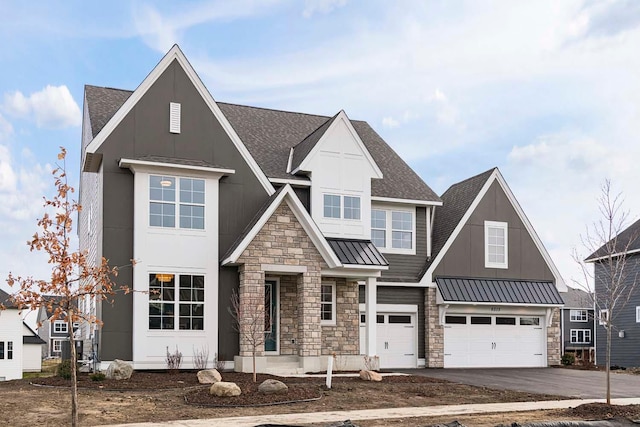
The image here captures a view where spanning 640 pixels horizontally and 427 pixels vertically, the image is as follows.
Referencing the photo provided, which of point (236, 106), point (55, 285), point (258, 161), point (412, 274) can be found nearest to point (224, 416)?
point (55, 285)

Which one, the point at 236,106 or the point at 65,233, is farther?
the point at 236,106

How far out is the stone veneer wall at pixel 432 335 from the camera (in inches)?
1125

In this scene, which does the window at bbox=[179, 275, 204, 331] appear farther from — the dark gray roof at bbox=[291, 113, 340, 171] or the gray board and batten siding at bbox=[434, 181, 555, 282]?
the gray board and batten siding at bbox=[434, 181, 555, 282]

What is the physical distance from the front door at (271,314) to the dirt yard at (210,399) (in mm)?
3211

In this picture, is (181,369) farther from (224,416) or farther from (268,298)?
(224,416)

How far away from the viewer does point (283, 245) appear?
23.2m

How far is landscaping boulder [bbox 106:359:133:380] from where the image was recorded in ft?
64.4

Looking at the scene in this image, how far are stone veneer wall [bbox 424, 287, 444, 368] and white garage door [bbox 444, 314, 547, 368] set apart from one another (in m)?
0.32

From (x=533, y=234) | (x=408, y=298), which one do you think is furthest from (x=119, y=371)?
(x=533, y=234)

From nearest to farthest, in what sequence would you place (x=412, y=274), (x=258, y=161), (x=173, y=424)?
(x=173, y=424)
(x=258, y=161)
(x=412, y=274)

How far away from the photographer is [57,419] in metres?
13.8

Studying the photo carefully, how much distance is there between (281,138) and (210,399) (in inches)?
572

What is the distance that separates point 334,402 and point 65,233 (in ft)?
23.7

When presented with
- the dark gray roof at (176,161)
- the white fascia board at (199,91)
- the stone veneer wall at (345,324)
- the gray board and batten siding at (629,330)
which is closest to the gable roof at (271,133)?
the white fascia board at (199,91)
